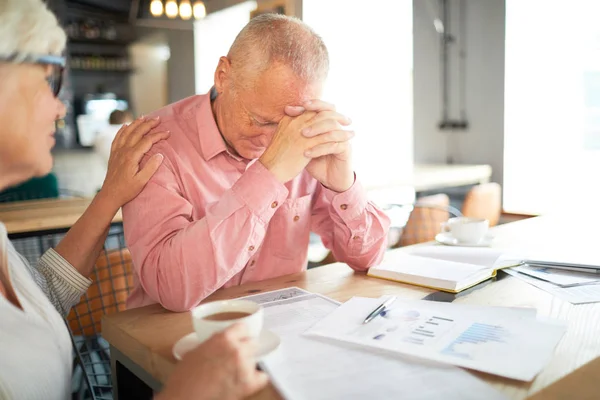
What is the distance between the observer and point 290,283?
47.0 inches

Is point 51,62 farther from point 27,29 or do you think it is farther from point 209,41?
point 209,41

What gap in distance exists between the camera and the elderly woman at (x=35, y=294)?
662mm

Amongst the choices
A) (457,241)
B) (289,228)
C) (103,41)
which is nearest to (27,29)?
(289,228)

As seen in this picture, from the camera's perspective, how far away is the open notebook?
3.76 ft

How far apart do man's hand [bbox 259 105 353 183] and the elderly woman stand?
16.4 inches

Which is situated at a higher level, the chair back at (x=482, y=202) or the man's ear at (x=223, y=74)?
the man's ear at (x=223, y=74)

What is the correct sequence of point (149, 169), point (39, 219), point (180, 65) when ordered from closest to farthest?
point (149, 169) → point (39, 219) → point (180, 65)

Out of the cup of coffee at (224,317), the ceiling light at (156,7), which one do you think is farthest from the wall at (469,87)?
the cup of coffee at (224,317)

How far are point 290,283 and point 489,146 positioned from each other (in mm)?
2981

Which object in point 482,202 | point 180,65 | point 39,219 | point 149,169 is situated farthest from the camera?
point 180,65

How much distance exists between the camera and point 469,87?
151 inches

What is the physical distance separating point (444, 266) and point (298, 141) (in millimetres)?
466

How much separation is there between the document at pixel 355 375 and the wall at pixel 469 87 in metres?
3.21

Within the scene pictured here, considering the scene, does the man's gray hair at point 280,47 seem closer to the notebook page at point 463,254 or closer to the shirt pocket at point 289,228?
the shirt pocket at point 289,228
